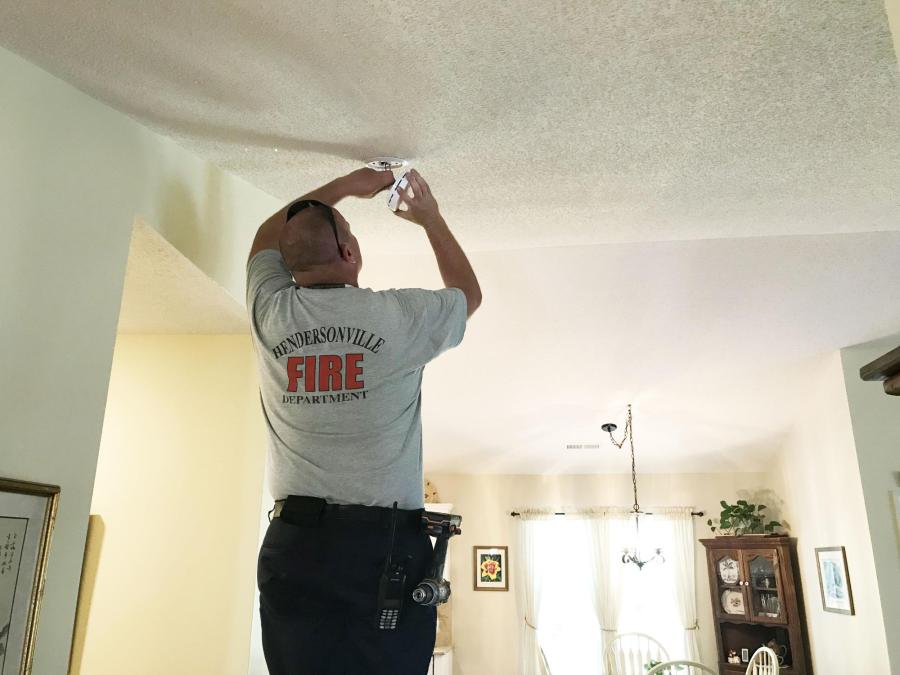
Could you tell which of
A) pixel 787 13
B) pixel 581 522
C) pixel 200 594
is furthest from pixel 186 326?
pixel 581 522

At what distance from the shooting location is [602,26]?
143cm

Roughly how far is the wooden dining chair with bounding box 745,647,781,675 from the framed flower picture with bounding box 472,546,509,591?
2.39 m

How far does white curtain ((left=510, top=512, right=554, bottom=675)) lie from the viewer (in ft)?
23.5

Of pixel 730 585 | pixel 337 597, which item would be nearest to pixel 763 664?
pixel 730 585

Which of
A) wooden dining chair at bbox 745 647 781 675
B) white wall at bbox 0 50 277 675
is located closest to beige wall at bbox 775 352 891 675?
wooden dining chair at bbox 745 647 781 675

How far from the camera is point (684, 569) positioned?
7227 millimetres

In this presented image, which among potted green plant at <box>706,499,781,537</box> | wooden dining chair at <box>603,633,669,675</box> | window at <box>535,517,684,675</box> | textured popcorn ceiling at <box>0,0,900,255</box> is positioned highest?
textured popcorn ceiling at <box>0,0,900,255</box>

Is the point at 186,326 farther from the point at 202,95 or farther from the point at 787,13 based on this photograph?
the point at 787,13

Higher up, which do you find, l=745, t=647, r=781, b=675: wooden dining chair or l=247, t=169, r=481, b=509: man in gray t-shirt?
l=247, t=169, r=481, b=509: man in gray t-shirt

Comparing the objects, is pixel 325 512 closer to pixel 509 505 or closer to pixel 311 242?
pixel 311 242

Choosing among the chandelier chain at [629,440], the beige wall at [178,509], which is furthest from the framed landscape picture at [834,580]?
the beige wall at [178,509]

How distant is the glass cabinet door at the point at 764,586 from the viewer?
21.4 feet

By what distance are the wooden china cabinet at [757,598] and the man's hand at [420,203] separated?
5992mm

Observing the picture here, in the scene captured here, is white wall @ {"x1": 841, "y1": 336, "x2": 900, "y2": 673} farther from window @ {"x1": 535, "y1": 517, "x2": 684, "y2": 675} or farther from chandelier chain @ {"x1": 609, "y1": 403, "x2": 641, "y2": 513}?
window @ {"x1": 535, "y1": 517, "x2": 684, "y2": 675}
